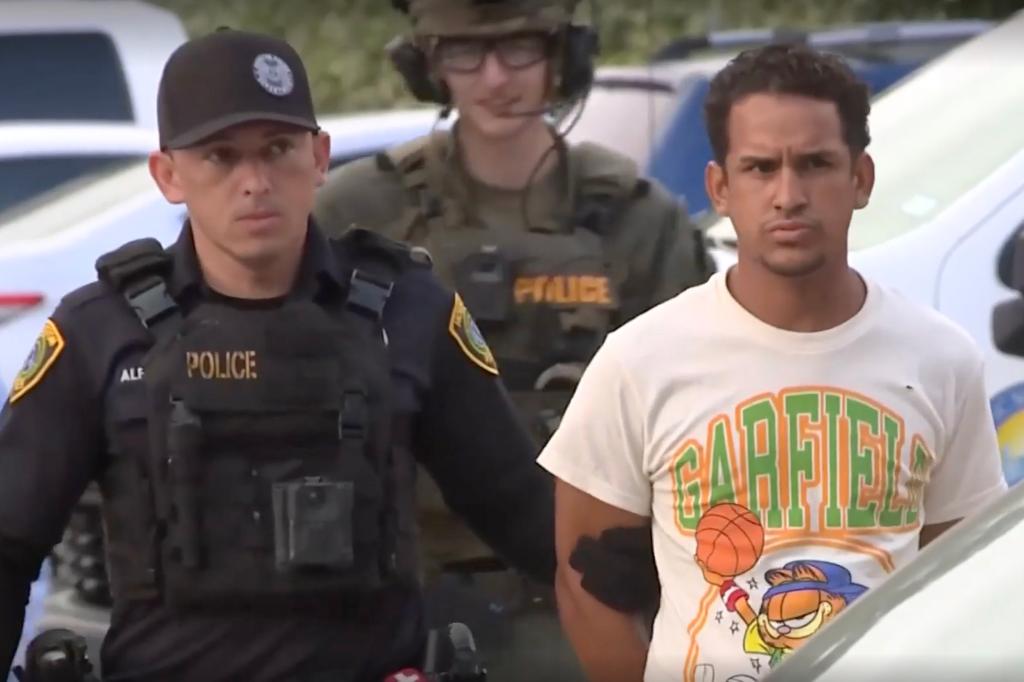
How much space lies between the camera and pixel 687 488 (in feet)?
9.52

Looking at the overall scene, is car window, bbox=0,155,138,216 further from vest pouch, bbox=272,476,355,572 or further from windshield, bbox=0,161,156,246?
vest pouch, bbox=272,476,355,572

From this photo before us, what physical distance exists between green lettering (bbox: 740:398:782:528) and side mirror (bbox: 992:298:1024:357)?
1.77 meters

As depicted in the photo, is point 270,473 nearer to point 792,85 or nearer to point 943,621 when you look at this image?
point 792,85

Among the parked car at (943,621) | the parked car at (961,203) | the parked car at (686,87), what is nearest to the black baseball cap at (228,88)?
the parked car at (943,621)

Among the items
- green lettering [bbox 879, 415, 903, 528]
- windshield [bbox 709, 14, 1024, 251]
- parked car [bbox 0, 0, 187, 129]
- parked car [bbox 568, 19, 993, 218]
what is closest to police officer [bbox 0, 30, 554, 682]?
green lettering [bbox 879, 415, 903, 528]

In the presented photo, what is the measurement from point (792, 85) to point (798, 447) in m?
0.51

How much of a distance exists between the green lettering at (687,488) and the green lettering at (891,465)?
25 centimetres

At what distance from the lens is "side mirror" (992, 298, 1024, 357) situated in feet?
14.8

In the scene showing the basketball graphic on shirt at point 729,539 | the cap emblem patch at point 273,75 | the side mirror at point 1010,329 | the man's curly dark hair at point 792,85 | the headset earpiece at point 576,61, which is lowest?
the side mirror at point 1010,329

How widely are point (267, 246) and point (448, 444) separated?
401 millimetres

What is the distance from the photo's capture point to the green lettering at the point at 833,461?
2861 millimetres

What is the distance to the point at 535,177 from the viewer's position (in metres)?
4.04

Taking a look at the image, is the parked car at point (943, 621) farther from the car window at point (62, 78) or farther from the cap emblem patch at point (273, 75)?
the car window at point (62, 78)

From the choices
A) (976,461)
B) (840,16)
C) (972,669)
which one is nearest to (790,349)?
(976,461)
